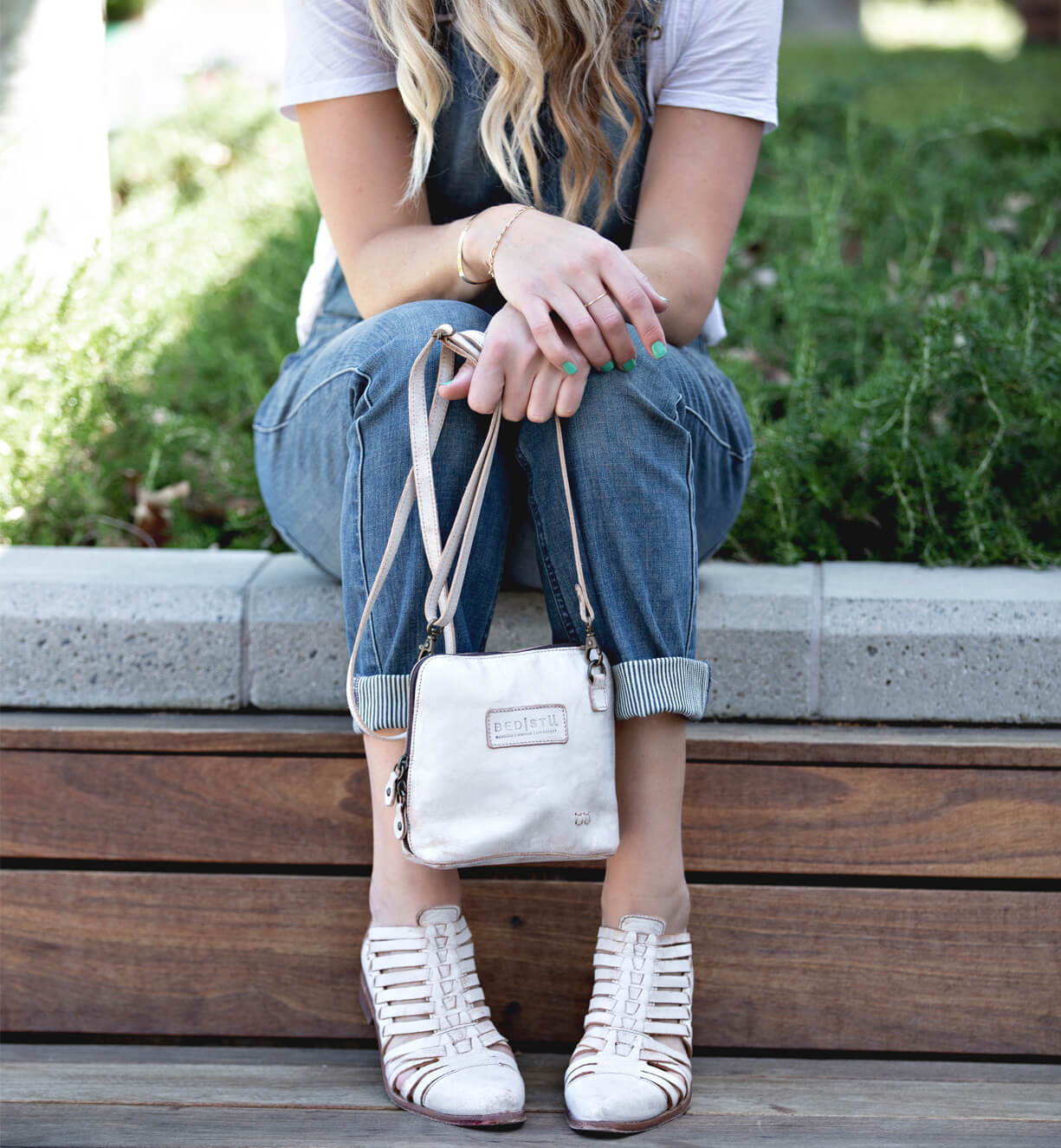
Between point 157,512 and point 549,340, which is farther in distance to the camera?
point 157,512

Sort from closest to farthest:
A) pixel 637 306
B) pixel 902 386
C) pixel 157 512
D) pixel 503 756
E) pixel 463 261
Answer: pixel 503 756 < pixel 637 306 < pixel 463 261 < pixel 902 386 < pixel 157 512

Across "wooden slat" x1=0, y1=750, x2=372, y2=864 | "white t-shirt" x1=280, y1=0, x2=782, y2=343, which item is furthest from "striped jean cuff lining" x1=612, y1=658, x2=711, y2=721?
"white t-shirt" x1=280, y1=0, x2=782, y2=343

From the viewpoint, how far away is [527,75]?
1359 mm

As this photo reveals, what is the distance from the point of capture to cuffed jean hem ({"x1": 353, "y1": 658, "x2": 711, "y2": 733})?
1214 millimetres

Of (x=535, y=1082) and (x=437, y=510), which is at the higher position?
(x=437, y=510)

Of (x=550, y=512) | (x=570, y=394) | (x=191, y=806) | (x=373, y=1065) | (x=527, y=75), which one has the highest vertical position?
(x=527, y=75)

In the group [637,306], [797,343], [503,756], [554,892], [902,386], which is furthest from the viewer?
[797,343]

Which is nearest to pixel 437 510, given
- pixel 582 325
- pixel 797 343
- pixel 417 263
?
pixel 582 325

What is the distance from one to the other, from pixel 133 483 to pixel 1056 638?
163 cm

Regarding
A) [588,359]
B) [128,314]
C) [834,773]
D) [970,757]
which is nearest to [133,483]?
[128,314]

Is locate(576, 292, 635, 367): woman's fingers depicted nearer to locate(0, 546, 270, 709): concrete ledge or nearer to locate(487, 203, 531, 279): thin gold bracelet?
locate(487, 203, 531, 279): thin gold bracelet

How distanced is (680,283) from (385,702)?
0.62 m

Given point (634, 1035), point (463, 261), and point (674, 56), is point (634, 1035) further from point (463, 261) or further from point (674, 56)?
point (674, 56)

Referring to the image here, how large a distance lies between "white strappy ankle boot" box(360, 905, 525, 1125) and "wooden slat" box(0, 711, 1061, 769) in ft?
0.91
